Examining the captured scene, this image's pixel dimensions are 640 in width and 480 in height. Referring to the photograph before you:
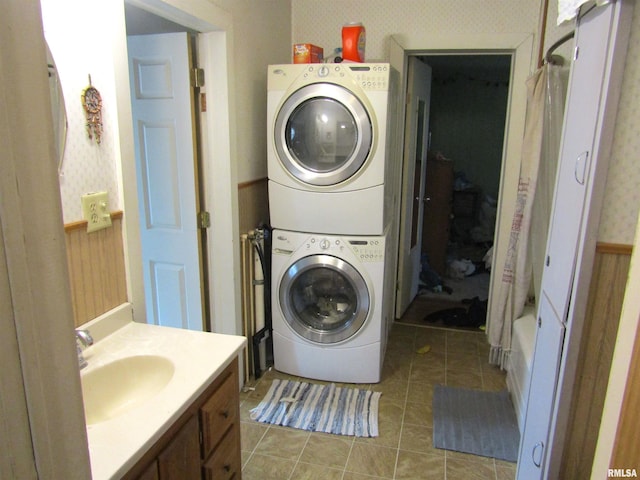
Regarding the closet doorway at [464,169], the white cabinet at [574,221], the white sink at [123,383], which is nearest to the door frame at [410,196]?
the closet doorway at [464,169]

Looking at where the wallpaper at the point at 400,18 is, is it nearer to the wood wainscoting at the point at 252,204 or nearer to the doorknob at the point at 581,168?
the wood wainscoting at the point at 252,204

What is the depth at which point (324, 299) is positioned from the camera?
2.65 metres

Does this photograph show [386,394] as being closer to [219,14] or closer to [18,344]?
[219,14]

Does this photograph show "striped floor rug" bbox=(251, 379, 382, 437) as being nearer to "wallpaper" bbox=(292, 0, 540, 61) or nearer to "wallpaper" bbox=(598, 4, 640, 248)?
"wallpaper" bbox=(598, 4, 640, 248)

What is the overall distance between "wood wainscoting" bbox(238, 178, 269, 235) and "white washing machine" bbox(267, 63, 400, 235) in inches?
5.4

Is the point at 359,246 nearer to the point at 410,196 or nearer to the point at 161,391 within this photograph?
the point at 410,196

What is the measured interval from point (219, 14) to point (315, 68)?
0.52 metres

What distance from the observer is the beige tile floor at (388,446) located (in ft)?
6.43

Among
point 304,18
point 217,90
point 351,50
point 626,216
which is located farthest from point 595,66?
point 304,18

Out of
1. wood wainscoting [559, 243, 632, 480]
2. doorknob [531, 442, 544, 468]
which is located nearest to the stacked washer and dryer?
doorknob [531, 442, 544, 468]

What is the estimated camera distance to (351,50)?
2441 mm

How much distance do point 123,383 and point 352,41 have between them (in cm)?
204

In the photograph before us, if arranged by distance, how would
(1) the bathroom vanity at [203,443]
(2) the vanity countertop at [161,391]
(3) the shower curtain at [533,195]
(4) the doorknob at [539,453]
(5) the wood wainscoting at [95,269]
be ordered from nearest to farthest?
(2) the vanity countertop at [161,391], (1) the bathroom vanity at [203,443], (5) the wood wainscoting at [95,269], (4) the doorknob at [539,453], (3) the shower curtain at [533,195]

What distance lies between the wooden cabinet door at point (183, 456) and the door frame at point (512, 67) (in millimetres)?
2403
